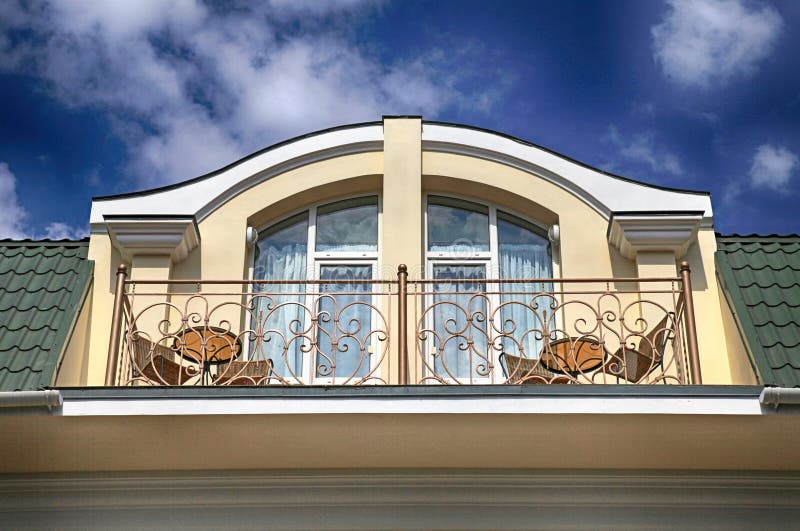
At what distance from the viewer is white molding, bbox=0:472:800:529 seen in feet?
25.7

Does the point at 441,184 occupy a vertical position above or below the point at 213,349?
above

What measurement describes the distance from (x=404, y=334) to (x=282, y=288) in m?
2.34

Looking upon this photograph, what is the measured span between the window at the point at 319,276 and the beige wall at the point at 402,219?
Result: 16cm

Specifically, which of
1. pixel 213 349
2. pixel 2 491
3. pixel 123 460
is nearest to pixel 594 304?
pixel 213 349

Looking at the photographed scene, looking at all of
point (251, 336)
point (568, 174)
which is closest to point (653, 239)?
point (568, 174)

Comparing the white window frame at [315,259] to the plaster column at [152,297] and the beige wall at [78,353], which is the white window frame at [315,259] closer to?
the plaster column at [152,297]

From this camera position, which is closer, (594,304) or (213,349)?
(213,349)

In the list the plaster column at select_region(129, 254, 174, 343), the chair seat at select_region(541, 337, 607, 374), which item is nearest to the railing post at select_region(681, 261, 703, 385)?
the chair seat at select_region(541, 337, 607, 374)

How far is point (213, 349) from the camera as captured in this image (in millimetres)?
8930

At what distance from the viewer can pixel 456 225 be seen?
34.4 feet

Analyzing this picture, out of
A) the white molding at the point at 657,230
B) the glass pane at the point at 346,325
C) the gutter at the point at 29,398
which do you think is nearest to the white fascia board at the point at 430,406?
the gutter at the point at 29,398

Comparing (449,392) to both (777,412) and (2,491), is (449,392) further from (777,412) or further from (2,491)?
(2,491)

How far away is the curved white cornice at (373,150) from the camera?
9969mm

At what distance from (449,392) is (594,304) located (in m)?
2.49
